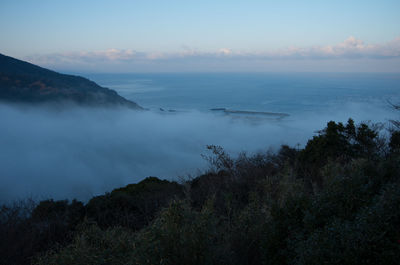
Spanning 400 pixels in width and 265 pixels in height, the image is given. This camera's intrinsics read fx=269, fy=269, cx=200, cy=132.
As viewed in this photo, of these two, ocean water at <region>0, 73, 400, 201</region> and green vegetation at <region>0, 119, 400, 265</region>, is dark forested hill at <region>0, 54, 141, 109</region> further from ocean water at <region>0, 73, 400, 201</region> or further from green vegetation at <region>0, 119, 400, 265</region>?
green vegetation at <region>0, 119, 400, 265</region>

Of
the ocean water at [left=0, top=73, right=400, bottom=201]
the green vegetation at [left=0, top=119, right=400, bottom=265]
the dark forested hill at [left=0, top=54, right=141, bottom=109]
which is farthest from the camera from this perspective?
the dark forested hill at [left=0, top=54, right=141, bottom=109]

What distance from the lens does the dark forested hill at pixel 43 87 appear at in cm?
6231

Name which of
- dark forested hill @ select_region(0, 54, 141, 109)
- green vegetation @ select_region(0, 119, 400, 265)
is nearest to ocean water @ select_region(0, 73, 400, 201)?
dark forested hill @ select_region(0, 54, 141, 109)

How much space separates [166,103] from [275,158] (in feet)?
226

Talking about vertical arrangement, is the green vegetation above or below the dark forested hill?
below

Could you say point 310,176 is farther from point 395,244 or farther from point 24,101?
point 24,101

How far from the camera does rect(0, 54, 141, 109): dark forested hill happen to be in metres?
62.3

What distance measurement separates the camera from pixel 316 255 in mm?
2908

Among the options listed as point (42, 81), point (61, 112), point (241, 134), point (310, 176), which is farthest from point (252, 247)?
point (42, 81)

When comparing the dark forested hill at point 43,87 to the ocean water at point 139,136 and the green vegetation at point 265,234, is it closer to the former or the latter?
the ocean water at point 139,136

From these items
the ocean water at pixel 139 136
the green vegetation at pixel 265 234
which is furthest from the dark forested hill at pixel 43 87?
the green vegetation at pixel 265 234

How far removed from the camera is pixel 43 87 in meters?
65.7

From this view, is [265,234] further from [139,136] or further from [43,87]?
[43,87]

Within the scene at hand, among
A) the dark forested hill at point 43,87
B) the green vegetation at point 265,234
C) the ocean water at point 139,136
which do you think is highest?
the dark forested hill at point 43,87
